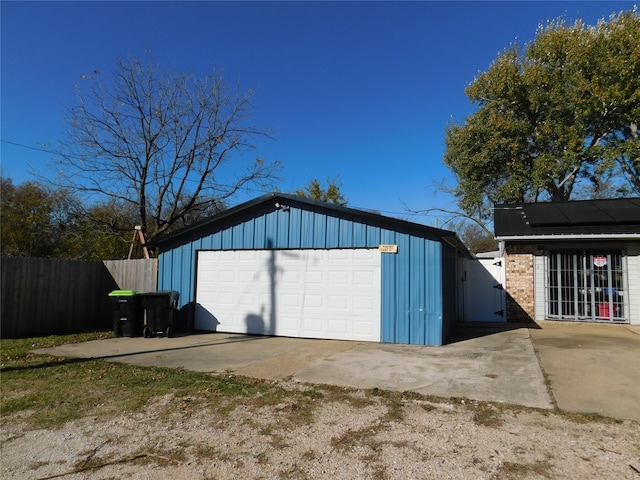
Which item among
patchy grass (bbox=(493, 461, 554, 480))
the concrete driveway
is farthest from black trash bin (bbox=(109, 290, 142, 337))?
patchy grass (bbox=(493, 461, 554, 480))

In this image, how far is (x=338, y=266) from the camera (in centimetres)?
1013

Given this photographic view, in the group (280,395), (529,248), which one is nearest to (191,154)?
(529,248)

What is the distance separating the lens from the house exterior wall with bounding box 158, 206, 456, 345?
915 centimetres

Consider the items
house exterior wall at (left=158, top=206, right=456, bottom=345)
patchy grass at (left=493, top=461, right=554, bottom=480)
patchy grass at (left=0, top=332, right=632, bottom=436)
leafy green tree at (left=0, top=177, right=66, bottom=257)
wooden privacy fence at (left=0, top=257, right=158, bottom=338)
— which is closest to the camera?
patchy grass at (left=493, top=461, right=554, bottom=480)

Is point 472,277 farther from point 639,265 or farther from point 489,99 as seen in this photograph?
point 489,99

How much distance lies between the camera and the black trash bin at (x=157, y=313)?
10562 millimetres

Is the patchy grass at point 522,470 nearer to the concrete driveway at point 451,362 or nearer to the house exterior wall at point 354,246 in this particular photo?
the concrete driveway at point 451,362

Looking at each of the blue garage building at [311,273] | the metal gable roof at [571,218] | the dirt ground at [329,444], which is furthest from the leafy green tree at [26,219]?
the dirt ground at [329,444]

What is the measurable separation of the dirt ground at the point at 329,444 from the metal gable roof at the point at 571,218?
9.49 metres

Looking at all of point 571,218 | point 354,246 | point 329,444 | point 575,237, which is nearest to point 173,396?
point 329,444

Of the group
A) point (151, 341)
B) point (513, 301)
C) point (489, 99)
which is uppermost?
Result: point (489, 99)

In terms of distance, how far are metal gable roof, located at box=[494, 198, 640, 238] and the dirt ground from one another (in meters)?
9.49

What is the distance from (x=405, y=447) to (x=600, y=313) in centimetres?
1131

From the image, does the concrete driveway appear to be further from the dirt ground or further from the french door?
the french door
